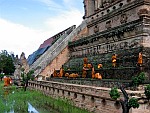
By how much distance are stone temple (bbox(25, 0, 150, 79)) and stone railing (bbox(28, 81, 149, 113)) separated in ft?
4.89

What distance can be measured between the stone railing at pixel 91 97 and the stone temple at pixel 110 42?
1.49 metres

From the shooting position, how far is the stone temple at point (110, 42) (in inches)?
508

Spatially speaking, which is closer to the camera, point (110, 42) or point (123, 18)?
point (110, 42)

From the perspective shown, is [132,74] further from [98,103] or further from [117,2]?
[117,2]

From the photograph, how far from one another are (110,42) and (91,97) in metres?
6.48

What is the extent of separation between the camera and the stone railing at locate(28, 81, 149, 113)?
9.38 metres

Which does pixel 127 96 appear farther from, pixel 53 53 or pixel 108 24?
pixel 53 53

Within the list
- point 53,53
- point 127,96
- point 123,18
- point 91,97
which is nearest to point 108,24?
point 123,18

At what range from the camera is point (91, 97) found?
1140 centimetres

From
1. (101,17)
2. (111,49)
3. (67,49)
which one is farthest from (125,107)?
(67,49)

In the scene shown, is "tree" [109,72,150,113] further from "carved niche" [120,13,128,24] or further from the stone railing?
"carved niche" [120,13,128,24]

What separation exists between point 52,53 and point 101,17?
474cm

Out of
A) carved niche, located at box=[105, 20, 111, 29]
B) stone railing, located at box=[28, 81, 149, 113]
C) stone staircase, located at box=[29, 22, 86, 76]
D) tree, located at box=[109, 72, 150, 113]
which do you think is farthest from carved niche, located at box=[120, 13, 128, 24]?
tree, located at box=[109, 72, 150, 113]

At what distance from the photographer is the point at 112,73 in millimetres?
12898
